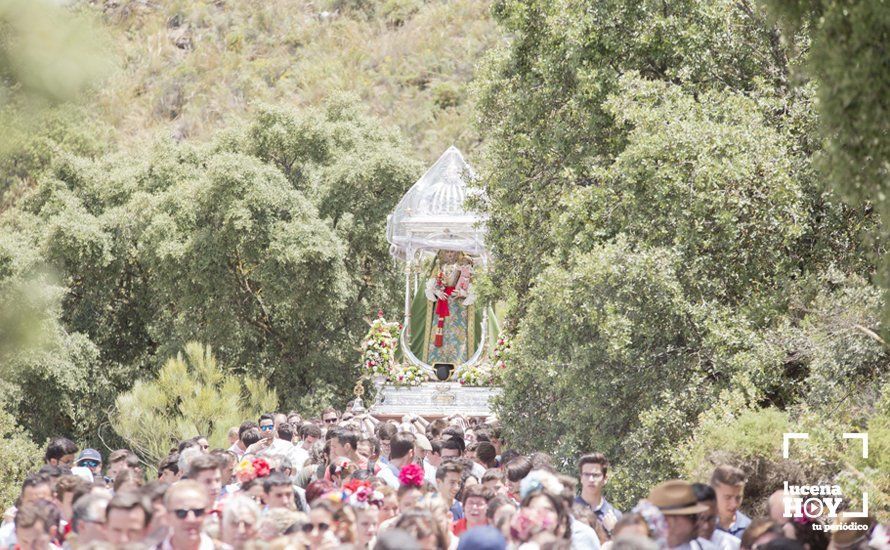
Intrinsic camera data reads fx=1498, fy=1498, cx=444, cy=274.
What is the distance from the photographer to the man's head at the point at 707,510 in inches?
352

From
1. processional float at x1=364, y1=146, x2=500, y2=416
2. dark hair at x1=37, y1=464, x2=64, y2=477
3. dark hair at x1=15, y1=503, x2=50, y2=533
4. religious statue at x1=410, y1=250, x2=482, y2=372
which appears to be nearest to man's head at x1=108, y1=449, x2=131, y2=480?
dark hair at x1=37, y1=464, x2=64, y2=477

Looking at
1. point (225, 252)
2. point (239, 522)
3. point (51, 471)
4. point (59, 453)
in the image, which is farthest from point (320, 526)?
point (225, 252)

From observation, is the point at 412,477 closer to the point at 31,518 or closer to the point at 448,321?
the point at 31,518

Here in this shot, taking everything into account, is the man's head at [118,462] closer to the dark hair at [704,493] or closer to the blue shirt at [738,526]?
the blue shirt at [738,526]

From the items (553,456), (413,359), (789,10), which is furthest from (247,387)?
(789,10)

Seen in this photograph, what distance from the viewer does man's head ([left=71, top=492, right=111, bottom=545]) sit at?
8.47 meters

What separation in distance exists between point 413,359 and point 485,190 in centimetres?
956

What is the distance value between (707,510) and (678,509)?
317 millimetres

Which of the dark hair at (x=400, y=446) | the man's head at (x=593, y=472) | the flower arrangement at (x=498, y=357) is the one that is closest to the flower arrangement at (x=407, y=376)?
the flower arrangement at (x=498, y=357)

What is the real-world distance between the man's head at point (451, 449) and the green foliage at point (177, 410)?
15106mm

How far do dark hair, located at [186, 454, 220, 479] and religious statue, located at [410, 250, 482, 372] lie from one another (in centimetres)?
2379

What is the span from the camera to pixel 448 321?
34281mm

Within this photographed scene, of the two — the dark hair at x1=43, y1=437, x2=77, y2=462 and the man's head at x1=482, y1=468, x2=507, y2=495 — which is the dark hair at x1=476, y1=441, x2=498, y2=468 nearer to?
the man's head at x1=482, y1=468, x2=507, y2=495

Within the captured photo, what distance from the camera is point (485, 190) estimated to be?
2498cm
